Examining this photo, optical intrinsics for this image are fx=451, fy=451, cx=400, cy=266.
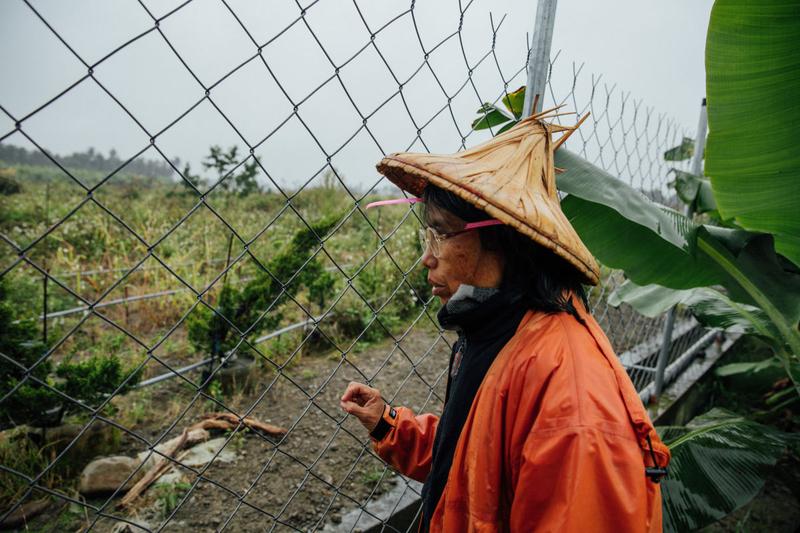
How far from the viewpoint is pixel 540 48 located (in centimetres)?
149

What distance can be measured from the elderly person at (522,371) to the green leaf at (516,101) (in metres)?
0.44

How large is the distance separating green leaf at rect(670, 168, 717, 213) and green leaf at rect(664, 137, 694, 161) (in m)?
2.00

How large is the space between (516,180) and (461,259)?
0.79 feet

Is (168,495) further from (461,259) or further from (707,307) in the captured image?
(707,307)

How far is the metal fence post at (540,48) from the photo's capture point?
1468mm

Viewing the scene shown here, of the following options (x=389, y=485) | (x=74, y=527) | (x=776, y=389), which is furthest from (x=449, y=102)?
(x=776, y=389)

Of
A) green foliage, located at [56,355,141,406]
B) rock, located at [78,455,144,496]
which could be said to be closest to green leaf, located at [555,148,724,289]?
green foliage, located at [56,355,141,406]

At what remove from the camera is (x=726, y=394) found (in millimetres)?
4402

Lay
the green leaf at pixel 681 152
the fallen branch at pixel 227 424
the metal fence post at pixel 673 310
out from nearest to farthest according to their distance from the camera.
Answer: the fallen branch at pixel 227 424 → the metal fence post at pixel 673 310 → the green leaf at pixel 681 152

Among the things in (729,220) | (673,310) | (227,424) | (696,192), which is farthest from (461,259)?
(673,310)

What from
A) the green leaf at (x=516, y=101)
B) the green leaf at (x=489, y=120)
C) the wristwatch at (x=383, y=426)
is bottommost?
the wristwatch at (x=383, y=426)

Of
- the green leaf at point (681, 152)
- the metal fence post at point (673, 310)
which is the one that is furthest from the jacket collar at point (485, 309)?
the green leaf at point (681, 152)

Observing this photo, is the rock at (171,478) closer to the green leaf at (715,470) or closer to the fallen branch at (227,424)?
the fallen branch at (227,424)

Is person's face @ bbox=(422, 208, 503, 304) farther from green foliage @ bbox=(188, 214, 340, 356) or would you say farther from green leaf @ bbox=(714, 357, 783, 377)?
green leaf @ bbox=(714, 357, 783, 377)
